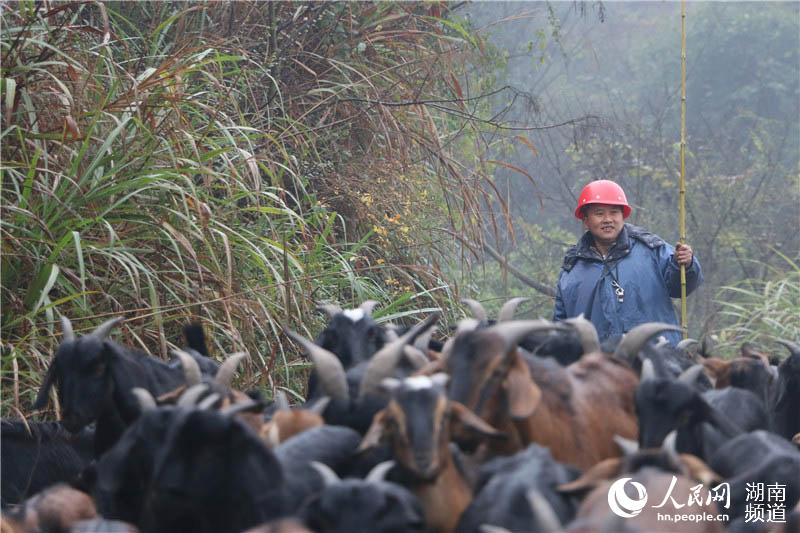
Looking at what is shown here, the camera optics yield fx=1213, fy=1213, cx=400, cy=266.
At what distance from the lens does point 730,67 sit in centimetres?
2683

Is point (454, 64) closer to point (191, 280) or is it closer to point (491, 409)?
point (191, 280)

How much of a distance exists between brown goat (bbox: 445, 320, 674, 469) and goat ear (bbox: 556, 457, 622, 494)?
41 centimetres

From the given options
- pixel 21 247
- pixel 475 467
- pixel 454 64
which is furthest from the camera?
pixel 454 64

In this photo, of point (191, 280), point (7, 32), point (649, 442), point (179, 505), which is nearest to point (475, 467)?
point (649, 442)

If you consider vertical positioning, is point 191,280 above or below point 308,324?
above

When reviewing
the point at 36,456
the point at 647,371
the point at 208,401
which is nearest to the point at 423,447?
the point at 208,401

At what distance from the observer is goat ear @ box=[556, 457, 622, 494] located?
3.80m

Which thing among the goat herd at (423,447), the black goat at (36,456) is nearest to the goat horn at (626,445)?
the goat herd at (423,447)

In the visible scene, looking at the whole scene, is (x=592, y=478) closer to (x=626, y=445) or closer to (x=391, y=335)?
(x=626, y=445)

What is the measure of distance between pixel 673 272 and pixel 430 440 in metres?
3.52

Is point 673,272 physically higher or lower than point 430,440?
lower

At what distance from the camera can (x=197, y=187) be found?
7180mm

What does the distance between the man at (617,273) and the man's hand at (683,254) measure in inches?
1.9

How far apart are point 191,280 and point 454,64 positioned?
4.99m
